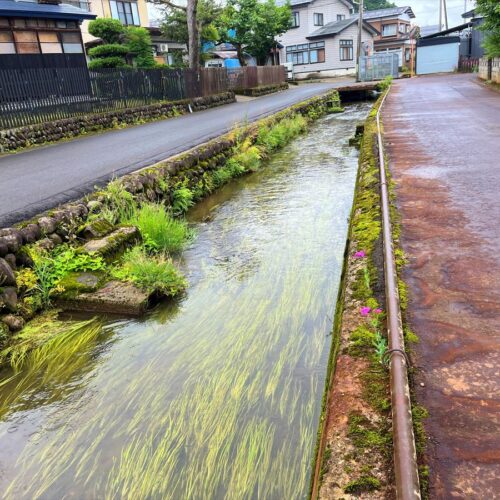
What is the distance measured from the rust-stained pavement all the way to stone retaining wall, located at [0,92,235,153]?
9.36 metres

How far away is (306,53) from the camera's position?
4416 centimetres

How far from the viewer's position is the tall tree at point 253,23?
34.8 m

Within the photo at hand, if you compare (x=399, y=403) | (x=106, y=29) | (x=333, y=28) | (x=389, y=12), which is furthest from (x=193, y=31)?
(x=389, y=12)

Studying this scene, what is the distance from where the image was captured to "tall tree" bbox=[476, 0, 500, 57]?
54.4 feet

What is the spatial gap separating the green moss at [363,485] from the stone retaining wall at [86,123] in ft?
38.9

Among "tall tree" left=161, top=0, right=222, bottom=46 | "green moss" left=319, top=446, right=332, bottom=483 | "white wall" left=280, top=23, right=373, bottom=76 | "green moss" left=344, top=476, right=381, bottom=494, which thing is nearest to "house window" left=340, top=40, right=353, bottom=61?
"white wall" left=280, top=23, right=373, bottom=76

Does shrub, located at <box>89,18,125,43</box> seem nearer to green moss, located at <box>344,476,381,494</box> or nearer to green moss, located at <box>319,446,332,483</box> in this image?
green moss, located at <box>319,446,332,483</box>

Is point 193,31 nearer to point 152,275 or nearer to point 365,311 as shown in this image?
point 152,275

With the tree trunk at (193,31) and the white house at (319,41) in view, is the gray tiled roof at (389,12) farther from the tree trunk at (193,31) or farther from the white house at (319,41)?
the tree trunk at (193,31)

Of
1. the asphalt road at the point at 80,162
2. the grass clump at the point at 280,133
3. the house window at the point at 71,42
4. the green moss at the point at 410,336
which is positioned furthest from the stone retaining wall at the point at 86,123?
the green moss at the point at 410,336

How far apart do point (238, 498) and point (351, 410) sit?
2.89 feet

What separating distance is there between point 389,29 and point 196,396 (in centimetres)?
5798

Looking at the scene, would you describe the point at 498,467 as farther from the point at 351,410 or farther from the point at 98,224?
the point at 98,224

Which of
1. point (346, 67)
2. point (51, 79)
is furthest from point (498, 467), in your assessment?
point (346, 67)
